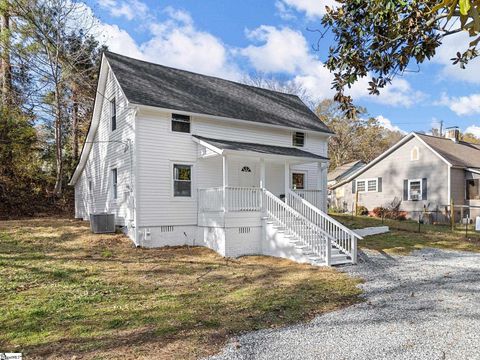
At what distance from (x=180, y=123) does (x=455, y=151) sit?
18873 millimetres

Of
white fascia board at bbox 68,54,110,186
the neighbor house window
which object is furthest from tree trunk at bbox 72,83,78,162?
the neighbor house window

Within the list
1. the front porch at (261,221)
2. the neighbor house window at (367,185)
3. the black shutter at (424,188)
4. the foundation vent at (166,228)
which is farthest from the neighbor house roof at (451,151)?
the foundation vent at (166,228)

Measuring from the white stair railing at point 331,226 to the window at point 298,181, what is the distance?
9.38 feet

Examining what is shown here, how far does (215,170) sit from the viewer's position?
1333 cm

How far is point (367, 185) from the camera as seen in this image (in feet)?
82.9

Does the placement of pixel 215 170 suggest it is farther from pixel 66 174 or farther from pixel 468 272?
pixel 66 174

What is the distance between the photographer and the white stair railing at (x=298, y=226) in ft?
32.7

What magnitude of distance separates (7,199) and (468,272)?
70.3 feet

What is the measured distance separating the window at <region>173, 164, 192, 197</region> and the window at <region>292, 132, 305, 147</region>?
212 inches

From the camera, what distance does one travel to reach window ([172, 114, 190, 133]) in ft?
41.0

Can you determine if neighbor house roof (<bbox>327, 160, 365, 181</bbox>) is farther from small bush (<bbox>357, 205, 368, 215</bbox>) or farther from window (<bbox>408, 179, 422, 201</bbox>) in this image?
window (<bbox>408, 179, 422, 201</bbox>)

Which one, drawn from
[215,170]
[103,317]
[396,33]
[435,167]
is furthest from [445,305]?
[435,167]

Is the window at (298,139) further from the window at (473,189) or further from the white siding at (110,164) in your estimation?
the window at (473,189)
